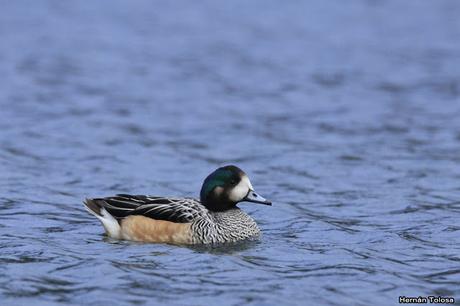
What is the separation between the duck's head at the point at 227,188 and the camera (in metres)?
12.1

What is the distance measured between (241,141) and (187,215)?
5575mm

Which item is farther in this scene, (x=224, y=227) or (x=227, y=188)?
(x=227, y=188)

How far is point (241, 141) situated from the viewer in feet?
56.9

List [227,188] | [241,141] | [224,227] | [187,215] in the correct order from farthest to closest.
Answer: [241,141] < [227,188] < [224,227] < [187,215]

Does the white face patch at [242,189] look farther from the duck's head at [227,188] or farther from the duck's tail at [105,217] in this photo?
the duck's tail at [105,217]

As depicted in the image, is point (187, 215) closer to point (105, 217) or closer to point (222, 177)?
point (222, 177)

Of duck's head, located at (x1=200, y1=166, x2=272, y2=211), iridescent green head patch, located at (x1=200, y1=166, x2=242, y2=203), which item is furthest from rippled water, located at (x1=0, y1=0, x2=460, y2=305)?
iridescent green head patch, located at (x1=200, y1=166, x2=242, y2=203)

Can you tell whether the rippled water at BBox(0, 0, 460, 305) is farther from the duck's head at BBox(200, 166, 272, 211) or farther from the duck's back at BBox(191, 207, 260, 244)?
the duck's head at BBox(200, 166, 272, 211)

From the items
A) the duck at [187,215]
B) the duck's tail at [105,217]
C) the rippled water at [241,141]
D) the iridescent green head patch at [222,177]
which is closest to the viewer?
the rippled water at [241,141]

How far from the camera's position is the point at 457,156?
16.4 m

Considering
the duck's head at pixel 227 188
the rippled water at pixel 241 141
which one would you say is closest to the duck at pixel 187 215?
the duck's head at pixel 227 188

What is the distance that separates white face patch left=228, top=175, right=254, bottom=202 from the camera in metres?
12.1

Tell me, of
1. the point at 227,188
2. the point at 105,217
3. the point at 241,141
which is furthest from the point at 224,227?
the point at 241,141

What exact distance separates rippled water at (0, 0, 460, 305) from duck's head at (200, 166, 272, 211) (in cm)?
49
